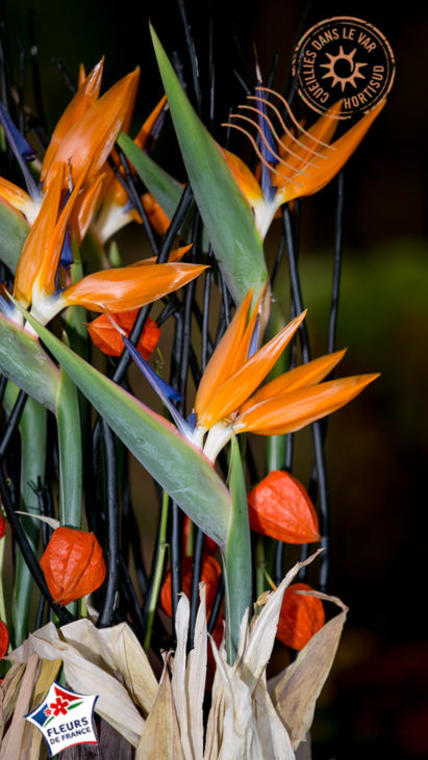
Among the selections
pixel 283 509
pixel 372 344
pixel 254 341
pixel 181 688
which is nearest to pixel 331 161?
pixel 254 341

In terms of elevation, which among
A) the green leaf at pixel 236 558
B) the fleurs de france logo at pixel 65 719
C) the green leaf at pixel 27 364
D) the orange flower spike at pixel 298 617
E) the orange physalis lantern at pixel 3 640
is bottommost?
the fleurs de france logo at pixel 65 719

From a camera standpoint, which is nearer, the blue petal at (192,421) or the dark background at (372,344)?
the blue petal at (192,421)

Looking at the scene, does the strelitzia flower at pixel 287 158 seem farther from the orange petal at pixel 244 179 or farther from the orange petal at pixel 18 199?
the orange petal at pixel 18 199

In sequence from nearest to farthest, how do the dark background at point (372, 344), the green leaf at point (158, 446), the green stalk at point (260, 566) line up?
the green leaf at point (158, 446), the green stalk at point (260, 566), the dark background at point (372, 344)

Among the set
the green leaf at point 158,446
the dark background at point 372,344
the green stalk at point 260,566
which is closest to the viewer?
the green leaf at point 158,446

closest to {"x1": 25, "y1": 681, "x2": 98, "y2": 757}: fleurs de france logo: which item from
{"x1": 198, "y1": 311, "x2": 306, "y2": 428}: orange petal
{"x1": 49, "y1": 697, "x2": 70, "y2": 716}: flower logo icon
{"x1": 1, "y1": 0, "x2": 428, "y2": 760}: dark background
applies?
{"x1": 49, "y1": 697, "x2": 70, "y2": 716}: flower logo icon

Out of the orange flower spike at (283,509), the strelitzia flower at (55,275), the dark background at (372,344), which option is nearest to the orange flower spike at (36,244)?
the strelitzia flower at (55,275)

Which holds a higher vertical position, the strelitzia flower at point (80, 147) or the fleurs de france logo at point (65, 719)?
the strelitzia flower at point (80, 147)
